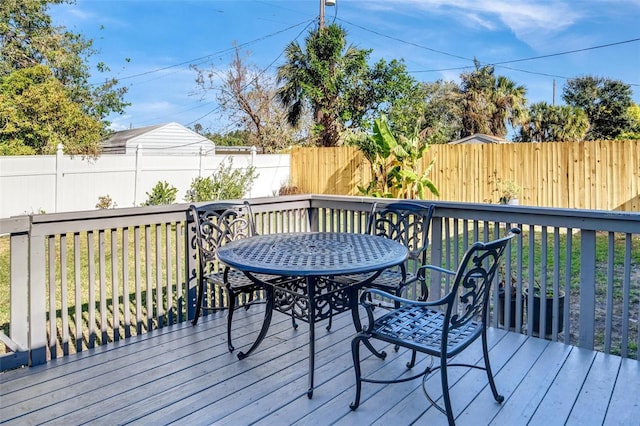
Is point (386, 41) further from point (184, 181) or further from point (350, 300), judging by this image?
point (350, 300)

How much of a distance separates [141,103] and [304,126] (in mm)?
6689

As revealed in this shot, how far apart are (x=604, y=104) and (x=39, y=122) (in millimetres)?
19247

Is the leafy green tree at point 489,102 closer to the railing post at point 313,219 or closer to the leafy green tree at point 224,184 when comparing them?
the leafy green tree at point 224,184

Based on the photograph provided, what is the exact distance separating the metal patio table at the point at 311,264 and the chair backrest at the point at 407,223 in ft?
1.24

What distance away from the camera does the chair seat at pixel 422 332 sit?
180cm

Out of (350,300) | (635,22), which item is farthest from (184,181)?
(635,22)

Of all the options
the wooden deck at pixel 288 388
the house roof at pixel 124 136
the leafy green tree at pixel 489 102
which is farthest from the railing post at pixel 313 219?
the leafy green tree at pixel 489 102

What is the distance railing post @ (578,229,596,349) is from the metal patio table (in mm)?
1157

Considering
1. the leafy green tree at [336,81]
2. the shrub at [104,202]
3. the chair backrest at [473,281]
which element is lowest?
the chair backrest at [473,281]

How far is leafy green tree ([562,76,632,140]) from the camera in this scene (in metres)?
16.8

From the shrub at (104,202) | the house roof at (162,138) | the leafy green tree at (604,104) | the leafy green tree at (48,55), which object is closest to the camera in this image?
the shrub at (104,202)

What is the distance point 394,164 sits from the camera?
968 cm

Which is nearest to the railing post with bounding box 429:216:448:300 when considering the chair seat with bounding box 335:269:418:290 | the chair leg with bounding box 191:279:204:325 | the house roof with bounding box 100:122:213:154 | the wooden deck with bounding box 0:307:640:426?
the chair seat with bounding box 335:269:418:290

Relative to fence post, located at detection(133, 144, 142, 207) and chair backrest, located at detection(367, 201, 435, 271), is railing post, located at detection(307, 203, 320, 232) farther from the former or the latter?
fence post, located at detection(133, 144, 142, 207)
